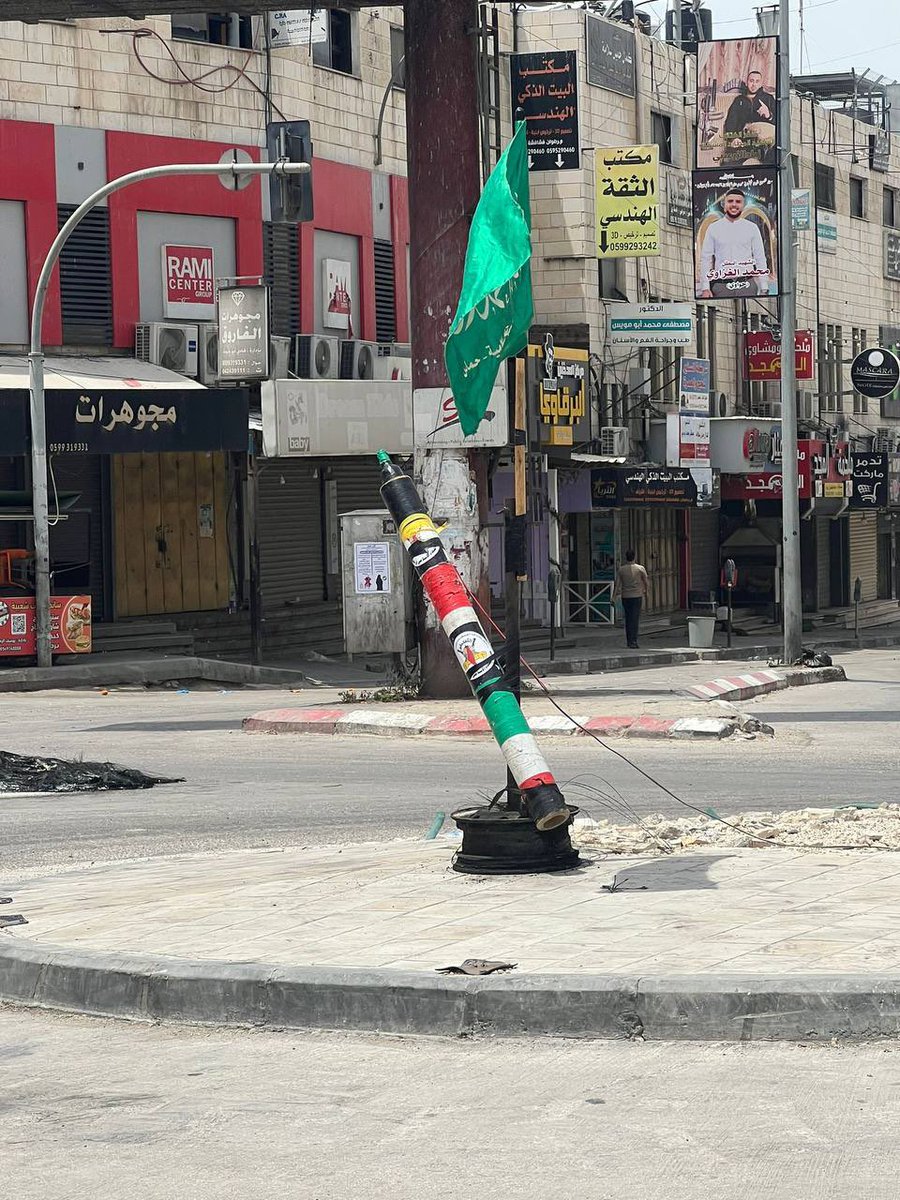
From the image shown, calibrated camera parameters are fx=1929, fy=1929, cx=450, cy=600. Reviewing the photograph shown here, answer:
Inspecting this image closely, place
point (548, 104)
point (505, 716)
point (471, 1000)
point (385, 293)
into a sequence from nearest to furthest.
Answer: point (471, 1000)
point (505, 716)
point (548, 104)
point (385, 293)

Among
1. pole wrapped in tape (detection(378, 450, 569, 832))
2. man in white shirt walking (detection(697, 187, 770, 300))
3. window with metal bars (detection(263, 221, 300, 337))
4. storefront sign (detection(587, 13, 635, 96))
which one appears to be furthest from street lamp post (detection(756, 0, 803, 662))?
pole wrapped in tape (detection(378, 450, 569, 832))

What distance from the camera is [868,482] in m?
49.0

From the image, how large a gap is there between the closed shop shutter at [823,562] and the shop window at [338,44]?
22857 millimetres

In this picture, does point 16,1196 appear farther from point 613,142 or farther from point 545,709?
point 613,142

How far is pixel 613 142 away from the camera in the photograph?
4297cm

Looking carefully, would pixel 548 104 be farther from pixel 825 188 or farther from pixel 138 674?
pixel 825 188

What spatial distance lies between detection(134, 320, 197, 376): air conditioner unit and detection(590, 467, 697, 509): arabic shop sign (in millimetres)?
11606

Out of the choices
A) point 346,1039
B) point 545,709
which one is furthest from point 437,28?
point 346,1039

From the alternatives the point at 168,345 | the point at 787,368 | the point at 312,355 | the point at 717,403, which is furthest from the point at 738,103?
the point at 717,403

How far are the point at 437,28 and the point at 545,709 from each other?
24.1 feet

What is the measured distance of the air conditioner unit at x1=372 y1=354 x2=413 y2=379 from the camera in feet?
113

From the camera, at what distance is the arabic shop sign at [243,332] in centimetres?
2902

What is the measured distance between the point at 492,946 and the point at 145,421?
2023 centimetres

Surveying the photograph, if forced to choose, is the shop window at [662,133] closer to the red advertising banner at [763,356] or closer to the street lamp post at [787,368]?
the red advertising banner at [763,356]
